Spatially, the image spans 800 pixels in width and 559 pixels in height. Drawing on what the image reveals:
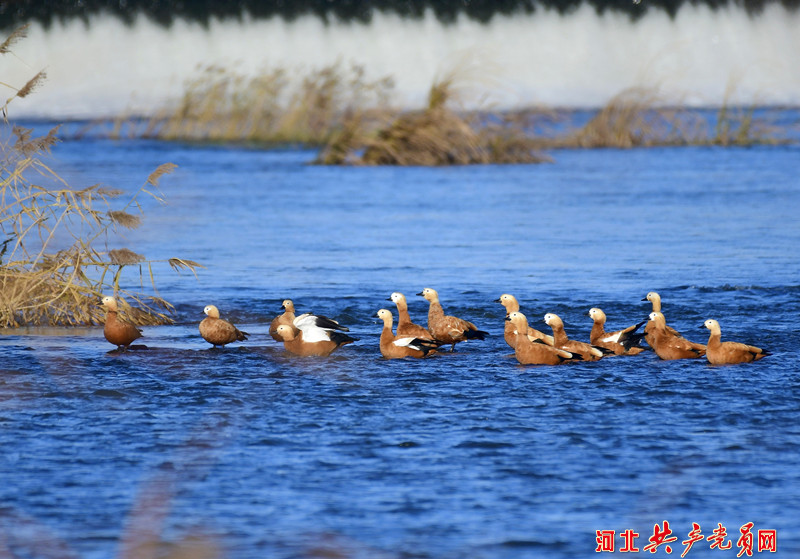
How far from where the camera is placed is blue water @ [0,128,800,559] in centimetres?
584

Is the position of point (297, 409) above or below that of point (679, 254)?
above

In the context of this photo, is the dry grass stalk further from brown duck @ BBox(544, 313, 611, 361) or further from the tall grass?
brown duck @ BBox(544, 313, 611, 361)

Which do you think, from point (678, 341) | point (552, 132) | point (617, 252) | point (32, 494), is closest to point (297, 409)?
point (32, 494)

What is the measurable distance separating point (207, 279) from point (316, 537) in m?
9.05

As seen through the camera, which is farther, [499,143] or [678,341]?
[499,143]

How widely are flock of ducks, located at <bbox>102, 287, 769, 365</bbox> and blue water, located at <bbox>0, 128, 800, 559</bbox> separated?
13 centimetres

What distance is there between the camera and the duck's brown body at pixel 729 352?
919cm

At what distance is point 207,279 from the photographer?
14453mm

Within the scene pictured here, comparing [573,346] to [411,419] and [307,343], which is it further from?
[411,419]

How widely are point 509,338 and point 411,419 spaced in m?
2.37

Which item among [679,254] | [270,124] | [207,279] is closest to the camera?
[207,279]

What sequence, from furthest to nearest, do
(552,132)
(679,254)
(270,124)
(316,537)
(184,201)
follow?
(270,124) → (552,132) → (184,201) → (679,254) → (316,537)

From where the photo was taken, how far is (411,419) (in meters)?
7.81

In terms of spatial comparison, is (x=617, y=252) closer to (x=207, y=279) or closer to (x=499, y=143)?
(x=207, y=279)
